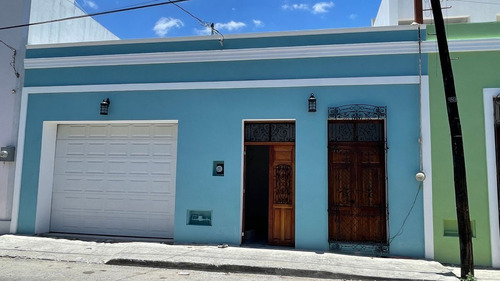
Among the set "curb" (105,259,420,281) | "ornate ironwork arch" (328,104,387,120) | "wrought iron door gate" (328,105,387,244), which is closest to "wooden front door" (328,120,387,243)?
"wrought iron door gate" (328,105,387,244)

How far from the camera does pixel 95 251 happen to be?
26.1ft

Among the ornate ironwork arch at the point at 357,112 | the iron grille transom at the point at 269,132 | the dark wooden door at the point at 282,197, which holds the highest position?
Answer: the ornate ironwork arch at the point at 357,112

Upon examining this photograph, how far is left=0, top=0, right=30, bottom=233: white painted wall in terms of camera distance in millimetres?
9562

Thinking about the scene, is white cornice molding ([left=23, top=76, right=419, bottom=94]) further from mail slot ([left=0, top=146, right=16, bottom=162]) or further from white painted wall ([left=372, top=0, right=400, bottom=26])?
white painted wall ([left=372, top=0, right=400, bottom=26])

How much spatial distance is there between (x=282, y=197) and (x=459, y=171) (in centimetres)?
374

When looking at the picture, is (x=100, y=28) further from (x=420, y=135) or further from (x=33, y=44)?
(x=420, y=135)

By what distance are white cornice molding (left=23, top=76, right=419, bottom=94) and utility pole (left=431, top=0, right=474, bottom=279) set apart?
73.4 inches

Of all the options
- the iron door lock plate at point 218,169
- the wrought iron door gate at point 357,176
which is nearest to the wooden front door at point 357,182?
the wrought iron door gate at point 357,176

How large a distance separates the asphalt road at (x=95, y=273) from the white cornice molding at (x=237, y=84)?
4197mm

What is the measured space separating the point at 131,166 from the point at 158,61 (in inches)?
109

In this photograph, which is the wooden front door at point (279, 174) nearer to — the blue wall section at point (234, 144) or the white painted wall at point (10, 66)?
the blue wall section at point (234, 144)

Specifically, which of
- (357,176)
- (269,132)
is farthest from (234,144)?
(357,176)

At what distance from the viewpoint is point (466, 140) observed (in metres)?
7.75

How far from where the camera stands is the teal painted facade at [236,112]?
7953 millimetres
